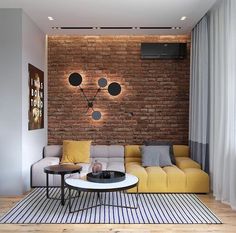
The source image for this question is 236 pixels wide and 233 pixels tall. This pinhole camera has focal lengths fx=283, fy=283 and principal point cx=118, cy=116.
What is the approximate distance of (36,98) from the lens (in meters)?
5.48

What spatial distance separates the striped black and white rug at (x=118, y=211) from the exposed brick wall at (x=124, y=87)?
1.93 m

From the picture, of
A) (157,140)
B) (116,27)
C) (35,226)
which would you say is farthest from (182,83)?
(35,226)

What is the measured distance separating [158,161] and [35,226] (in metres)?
2.65

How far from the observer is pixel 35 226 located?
11.2 feet

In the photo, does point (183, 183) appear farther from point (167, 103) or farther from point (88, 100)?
point (88, 100)

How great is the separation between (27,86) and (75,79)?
152 centimetres

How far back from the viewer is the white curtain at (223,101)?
4.07 metres

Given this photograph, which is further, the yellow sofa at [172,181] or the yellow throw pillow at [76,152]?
the yellow throw pillow at [76,152]

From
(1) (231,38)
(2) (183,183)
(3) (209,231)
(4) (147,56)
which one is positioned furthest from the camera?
(4) (147,56)

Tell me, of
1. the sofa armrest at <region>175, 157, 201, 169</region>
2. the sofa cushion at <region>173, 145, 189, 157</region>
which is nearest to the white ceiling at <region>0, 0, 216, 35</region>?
the sofa cushion at <region>173, 145, 189, 157</region>

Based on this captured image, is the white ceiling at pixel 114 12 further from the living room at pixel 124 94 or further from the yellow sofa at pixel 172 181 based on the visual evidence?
the yellow sofa at pixel 172 181

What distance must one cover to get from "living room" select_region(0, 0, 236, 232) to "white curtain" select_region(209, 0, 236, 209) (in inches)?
0.6

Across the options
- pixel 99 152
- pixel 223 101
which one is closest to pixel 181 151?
pixel 99 152

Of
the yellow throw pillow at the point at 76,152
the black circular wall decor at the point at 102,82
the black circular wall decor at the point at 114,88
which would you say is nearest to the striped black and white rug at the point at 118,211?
the yellow throw pillow at the point at 76,152
